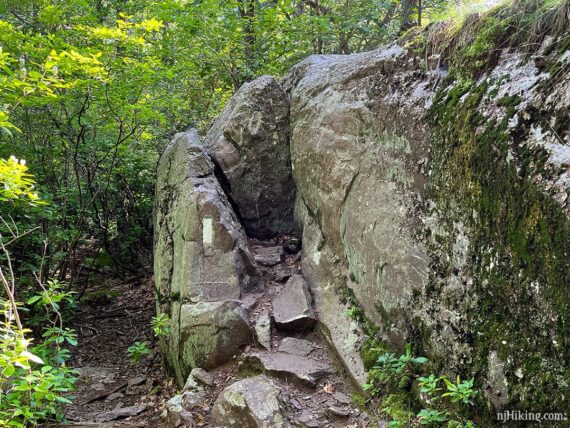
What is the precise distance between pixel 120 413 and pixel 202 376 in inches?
53.2

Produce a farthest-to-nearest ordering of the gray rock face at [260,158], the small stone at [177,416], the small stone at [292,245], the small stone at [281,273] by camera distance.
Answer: the gray rock face at [260,158] → the small stone at [292,245] → the small stone at [281,273] → the small stone at [177,416]

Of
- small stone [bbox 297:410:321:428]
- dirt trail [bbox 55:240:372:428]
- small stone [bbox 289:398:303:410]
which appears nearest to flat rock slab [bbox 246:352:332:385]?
dirt trail [bbox 55:240:372:428]

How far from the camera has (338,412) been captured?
13.8ft

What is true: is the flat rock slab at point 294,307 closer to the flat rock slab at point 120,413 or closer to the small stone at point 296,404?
the small stone at point 296,404

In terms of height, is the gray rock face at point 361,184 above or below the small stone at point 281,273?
above

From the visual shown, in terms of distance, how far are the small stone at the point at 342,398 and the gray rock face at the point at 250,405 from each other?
2.09 feet

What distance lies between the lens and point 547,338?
2.77m

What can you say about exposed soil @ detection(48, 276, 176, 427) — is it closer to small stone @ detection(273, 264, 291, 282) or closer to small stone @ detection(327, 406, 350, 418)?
small stone @ detection(327, 406, 350, 418)

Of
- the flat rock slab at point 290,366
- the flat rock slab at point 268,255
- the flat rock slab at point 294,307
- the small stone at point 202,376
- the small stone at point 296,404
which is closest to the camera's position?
the small stone at point 296,404

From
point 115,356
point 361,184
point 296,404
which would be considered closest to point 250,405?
point 296,404

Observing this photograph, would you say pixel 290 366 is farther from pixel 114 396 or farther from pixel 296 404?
pixel 114 396

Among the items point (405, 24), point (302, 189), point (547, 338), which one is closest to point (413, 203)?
point (547, 338)

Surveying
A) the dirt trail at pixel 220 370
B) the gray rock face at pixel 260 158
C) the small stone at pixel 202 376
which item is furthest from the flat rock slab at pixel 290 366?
the gray rock face at pixel 260 158

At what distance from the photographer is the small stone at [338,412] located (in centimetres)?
418
